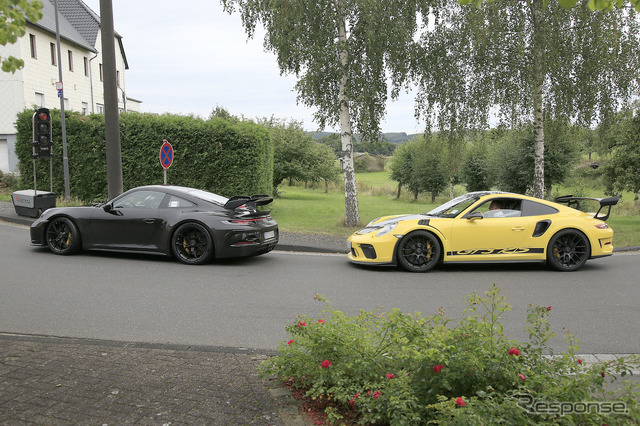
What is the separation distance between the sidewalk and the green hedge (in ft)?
43.0

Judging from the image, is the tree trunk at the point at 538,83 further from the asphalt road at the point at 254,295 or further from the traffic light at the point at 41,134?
the traffic light at the point at 41,134

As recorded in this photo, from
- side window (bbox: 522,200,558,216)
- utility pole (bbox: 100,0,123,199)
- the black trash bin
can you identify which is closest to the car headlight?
side window (bbox: 522,200,558,216)

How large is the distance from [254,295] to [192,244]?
256cm

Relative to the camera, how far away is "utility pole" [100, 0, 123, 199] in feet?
39.2

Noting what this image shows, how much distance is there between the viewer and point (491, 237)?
865 cm

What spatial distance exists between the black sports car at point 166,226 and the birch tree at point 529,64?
8.53 metres

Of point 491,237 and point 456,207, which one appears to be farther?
point 456,207

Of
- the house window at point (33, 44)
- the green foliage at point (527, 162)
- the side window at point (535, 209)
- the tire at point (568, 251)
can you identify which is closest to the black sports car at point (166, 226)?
the side window at point (535, 209)

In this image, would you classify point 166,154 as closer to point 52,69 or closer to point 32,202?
point 32,202

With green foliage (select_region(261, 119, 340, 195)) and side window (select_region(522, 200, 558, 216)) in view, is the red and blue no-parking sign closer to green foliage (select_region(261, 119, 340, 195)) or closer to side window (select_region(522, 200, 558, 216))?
side window (select_region(522, 200, 558, 216))

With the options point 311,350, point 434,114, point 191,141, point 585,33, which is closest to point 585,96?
point 585,33

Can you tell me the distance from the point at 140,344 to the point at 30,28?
34.0 m

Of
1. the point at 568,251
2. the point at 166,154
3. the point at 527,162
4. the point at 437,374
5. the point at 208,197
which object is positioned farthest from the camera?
the point at 527,162

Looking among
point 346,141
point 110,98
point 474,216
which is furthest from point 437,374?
point 346,141
